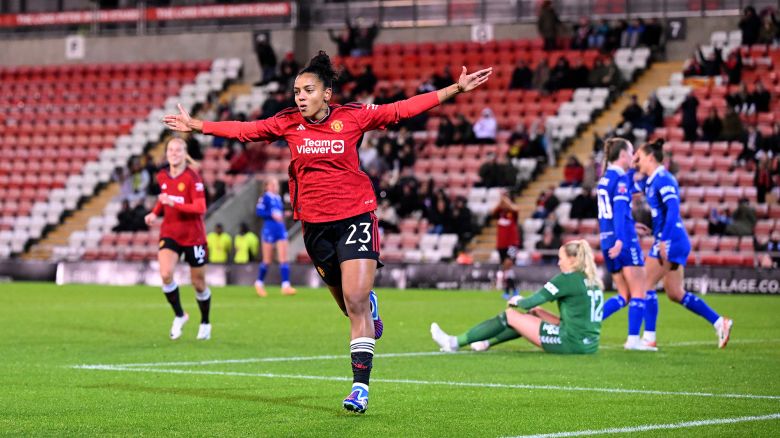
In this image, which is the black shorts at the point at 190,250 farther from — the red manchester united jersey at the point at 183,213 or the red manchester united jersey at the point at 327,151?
the red manchester united jersey at the point at 327,151

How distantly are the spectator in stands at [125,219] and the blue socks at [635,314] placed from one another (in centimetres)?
2391

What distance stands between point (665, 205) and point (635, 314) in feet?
4.08

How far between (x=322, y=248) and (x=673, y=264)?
658 cm

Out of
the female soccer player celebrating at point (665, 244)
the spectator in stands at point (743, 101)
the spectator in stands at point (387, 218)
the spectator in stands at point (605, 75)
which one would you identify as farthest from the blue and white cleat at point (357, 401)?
the spectator in stands at point (605, 75)

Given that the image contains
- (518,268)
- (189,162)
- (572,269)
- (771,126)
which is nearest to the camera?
(572,269)

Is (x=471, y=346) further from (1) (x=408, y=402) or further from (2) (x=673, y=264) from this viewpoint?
(1) (x=408, y=402)

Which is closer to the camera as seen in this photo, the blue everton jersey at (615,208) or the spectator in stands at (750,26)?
the blue everton jersey at (615,208)

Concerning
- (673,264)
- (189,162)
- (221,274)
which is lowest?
(221,274)

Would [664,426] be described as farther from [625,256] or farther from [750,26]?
[750,26]

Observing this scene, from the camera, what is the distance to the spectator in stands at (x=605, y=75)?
3584 cm

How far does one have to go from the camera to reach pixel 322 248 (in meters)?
9.45

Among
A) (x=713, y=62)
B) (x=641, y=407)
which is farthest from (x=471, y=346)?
(x=713, y=62)

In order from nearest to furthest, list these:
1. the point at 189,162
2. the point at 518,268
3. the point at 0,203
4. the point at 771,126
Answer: the point at 189,162 → the point at 518,268 → the point at 771,126 → the point at 0,203

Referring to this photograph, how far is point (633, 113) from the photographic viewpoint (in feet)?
109
